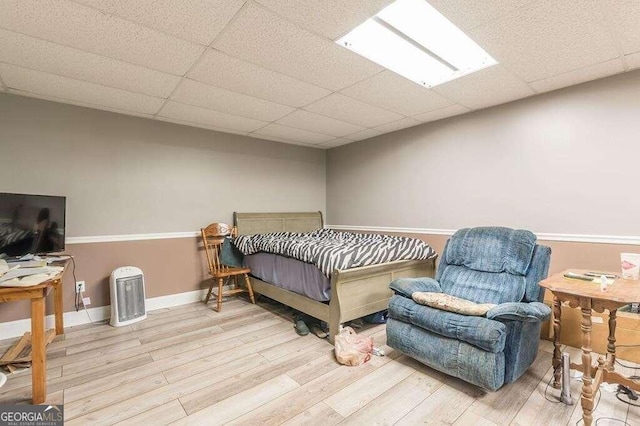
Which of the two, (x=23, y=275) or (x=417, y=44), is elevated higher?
(x=417, y=44)

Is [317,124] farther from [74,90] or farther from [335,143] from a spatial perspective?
[74,90]

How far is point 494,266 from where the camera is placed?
7.85 ft

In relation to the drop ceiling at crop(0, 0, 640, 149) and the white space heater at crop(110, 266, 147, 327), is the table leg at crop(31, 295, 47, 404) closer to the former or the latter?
the white space heater at crop(110, 266, 147, 327)

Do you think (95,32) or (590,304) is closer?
(590,304)

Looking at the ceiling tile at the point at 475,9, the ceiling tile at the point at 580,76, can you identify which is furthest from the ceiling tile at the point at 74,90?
the ceiling tile at the point at 580,76

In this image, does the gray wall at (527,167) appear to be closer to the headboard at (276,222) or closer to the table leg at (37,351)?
the headboard at (276,222)

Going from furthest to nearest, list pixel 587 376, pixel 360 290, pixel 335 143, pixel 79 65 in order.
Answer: pixel 335 143, pixel 360 290, pixel 79 65, pixel 587 376

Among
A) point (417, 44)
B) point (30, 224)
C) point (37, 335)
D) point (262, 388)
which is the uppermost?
point (417, 44)

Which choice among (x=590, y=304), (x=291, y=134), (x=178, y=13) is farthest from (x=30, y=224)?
(x=590, y=304)

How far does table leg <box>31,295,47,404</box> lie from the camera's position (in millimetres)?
1799

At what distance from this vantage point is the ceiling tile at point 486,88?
98.1 inches

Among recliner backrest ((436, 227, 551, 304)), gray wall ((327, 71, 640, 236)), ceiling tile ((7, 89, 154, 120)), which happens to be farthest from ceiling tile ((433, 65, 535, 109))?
ceiling tile ((7, 89, 154, 120))

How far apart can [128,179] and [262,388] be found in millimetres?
2839

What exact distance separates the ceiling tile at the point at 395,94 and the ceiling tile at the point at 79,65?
165 centimetres
